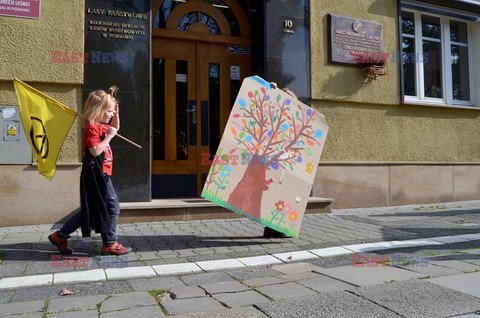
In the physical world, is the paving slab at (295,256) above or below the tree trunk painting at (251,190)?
below

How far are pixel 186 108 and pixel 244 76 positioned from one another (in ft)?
4.03

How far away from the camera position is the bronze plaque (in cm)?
752

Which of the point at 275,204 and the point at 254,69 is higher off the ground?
the point at 254,69

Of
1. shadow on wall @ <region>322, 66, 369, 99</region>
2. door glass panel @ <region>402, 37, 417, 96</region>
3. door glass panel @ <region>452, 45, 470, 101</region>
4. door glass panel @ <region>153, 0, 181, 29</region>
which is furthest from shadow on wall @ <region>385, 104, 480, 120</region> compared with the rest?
door glass panel @ <region>153, 0, 181, 29</region>

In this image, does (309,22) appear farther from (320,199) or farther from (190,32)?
(320,199)

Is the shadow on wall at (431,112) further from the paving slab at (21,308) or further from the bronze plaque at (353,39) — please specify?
the paving slab at (21,308)

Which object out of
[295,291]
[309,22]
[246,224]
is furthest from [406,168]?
[295,291]

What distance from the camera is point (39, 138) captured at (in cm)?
385

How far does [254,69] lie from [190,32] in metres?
1.27

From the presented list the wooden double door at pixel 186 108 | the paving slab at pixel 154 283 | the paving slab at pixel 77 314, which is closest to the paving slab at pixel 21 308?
the paving slab at pixel 77 314

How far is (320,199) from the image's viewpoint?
268 inches

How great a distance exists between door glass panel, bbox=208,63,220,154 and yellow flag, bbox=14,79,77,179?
3.64 m

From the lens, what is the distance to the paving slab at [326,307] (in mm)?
2506

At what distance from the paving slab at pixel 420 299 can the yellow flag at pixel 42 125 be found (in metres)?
2.79
